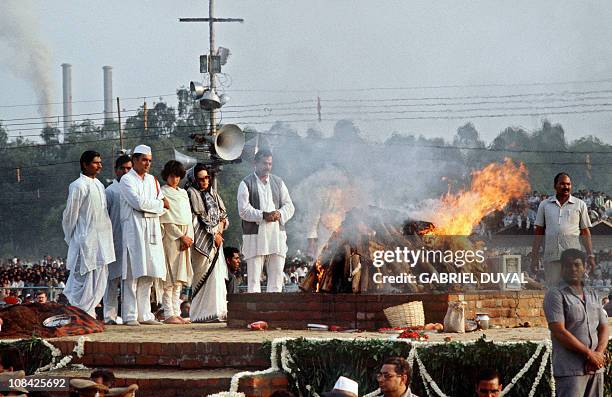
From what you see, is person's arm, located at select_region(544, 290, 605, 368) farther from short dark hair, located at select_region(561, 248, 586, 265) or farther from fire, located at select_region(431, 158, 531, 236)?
fire, located at select_region(431, 158, 531, 236)

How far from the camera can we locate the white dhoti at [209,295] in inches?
568

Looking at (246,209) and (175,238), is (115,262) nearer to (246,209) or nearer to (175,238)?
(175,238)

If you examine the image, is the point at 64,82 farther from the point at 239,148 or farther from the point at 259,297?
the point at 259,297

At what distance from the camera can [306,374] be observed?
10.4 m

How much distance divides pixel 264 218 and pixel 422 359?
4.29m

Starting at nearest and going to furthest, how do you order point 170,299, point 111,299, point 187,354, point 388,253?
point 187,354 → point 388,253 → point 111,299 → point 170,299

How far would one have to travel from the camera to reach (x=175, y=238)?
14.5 metres

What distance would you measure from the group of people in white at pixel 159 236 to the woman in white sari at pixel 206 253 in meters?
0.01

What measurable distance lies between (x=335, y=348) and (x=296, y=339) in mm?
362

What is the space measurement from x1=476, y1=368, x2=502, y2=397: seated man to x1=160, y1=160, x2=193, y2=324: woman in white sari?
5.60 m

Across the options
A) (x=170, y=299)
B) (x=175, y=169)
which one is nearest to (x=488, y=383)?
(x=170, y=299)

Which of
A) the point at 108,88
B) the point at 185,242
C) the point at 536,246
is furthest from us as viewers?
the point at 108,88

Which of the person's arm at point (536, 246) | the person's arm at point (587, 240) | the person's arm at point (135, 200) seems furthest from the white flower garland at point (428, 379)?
the person's arm at point (135, 200)

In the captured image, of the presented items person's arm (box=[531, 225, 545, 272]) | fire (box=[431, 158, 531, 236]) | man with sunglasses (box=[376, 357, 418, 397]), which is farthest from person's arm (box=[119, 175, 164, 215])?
man with sunglasses (box=[376, 357, 418, 397])
